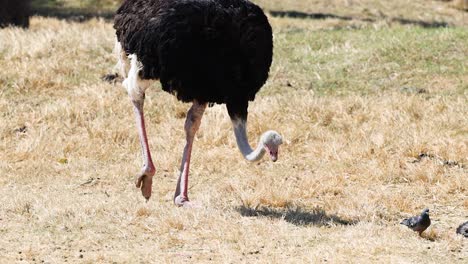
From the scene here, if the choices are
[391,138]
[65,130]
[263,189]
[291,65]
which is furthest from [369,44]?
[263,189]

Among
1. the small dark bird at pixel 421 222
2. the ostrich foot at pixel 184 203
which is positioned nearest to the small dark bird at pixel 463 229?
the small dark bird at pixel 421 222

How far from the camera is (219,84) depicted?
6738 mm

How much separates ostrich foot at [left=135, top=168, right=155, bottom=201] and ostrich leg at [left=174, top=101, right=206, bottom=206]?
0.79ft

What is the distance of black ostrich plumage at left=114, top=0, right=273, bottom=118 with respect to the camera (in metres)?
6.66

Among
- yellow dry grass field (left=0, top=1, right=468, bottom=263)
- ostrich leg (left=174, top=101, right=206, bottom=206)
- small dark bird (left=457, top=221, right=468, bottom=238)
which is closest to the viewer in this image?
yellow dry grass field (left=0, top=1, right=468, bottom=263)

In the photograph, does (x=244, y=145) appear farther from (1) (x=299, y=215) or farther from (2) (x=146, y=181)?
(2) (x=146, y=181)

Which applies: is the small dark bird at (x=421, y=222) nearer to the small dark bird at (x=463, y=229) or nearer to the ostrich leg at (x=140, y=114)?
the small dark bird at (x=463, y=229)

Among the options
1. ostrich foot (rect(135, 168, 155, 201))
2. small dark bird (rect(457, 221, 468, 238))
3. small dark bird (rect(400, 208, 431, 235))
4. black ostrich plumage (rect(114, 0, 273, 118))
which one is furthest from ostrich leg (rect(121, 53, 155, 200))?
small dark bird (rect(457, 221, 468, 238))

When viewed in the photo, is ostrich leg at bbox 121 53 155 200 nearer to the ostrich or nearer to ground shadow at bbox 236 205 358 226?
the ostrich

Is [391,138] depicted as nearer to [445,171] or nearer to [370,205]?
[445,171]

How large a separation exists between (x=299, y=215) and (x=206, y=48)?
1362mm

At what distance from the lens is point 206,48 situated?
669 centimetres

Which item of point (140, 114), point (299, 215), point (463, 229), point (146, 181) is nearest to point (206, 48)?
point (140, 114)

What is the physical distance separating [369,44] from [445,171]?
4.88m
